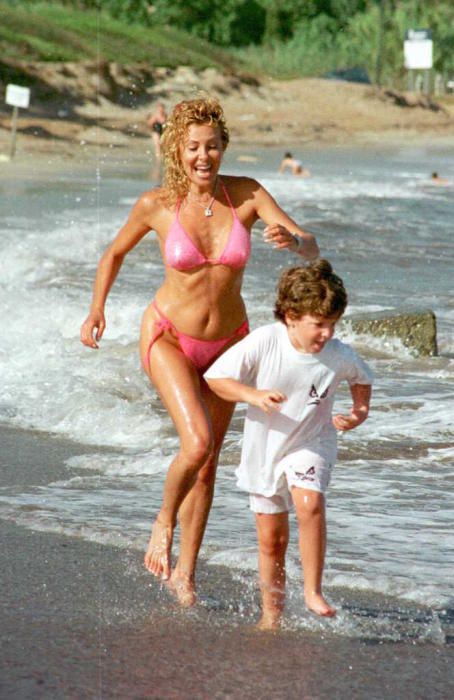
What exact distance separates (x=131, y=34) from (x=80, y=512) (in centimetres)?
6266

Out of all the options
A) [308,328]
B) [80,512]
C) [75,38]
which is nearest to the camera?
[308,328]

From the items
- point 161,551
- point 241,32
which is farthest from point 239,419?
point 241,32

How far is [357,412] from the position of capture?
5.06 meters

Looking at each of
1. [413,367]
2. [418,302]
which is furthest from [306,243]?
[418,302]

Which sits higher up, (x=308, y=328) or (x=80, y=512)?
(x=308, y=328)

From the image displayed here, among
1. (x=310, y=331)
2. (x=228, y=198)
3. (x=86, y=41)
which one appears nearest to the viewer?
(x=310, y=331)

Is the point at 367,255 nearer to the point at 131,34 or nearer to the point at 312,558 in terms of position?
the point at 312,558

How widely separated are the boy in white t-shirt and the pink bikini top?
0.50m

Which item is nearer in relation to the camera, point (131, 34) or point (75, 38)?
point (75, 38)

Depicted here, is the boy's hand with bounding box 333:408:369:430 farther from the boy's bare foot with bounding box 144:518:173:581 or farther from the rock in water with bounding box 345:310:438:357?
the rock in water with bounding box 345:310:438:357

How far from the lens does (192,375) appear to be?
5.48m

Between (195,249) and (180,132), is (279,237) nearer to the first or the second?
(195,249)

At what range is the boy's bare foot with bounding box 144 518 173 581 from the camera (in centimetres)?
552

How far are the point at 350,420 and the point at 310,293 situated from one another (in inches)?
16.9
